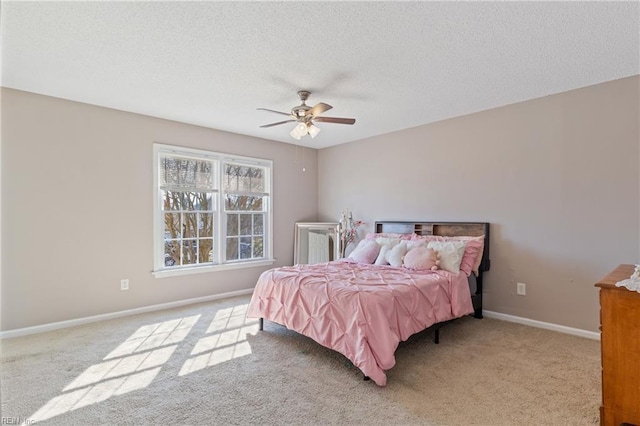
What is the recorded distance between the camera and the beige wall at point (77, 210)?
3.27 m

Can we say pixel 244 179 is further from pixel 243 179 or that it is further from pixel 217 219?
pixel 217 219

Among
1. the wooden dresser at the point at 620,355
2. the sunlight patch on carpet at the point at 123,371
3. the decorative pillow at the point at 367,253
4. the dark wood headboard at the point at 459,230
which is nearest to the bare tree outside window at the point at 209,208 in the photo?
the sunlight patch on carpet at the point at 123,371

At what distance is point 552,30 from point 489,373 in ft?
8.27

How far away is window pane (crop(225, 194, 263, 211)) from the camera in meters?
4.94

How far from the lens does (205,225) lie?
4711 mm

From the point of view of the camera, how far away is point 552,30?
223 cm

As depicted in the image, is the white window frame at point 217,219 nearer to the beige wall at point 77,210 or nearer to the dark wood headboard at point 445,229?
the beige wall at point 77,210

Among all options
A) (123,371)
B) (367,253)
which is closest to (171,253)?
(123,371)

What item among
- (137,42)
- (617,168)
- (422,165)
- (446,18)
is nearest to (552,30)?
(446,18)

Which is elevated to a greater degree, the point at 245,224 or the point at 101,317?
the point at 245,224

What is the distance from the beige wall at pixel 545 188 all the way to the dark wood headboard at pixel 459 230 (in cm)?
11

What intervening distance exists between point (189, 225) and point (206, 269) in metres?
0.67

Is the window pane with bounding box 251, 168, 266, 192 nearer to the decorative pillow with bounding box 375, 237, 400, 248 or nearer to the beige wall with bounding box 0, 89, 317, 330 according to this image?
the beige wall with bounding box 0, 89, 317, 330

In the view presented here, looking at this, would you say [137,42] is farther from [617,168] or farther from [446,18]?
[617,168]
